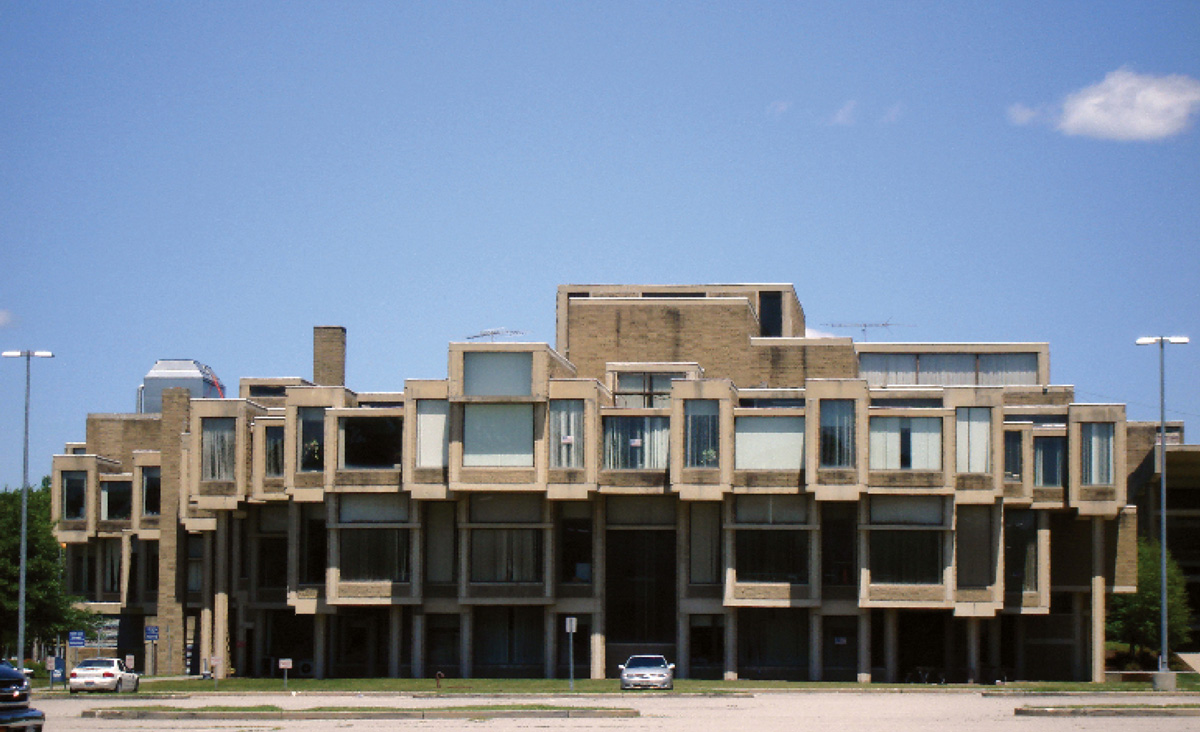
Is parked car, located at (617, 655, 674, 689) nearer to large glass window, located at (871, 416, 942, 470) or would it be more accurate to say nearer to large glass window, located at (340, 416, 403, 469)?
large glass window, located at (871, 416, 942, 470)

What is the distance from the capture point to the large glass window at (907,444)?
6519 cm

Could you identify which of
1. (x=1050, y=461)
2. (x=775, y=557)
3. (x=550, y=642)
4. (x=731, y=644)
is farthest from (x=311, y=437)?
(x=1050, y=461)

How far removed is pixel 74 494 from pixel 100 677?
36.3 m

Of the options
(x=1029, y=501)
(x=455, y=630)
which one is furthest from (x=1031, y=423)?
(x=455, y=630)

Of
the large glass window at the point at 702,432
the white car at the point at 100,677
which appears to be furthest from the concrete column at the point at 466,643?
the white car at the point at 100,677

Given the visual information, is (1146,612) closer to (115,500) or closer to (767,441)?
(767,441)

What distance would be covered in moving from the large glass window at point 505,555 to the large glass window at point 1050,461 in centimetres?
2187

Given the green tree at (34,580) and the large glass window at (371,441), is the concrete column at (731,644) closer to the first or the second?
the large glass window at (371,441)

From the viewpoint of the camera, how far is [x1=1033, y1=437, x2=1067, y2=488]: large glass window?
68688 mm

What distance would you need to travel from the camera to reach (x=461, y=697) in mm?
49438

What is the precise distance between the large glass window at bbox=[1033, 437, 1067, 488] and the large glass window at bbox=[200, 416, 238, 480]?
116 ft

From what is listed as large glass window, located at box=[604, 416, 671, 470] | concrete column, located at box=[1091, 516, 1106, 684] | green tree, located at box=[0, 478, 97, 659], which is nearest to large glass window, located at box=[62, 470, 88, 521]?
green tree, located at box=[0, 478, 97, 659]

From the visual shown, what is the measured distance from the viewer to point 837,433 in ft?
216

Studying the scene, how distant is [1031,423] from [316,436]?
31.0m
